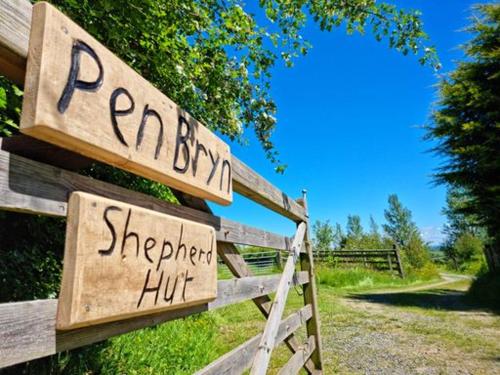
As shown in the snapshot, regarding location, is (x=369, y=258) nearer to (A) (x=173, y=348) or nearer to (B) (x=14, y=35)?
(A) (x=173, y=348)

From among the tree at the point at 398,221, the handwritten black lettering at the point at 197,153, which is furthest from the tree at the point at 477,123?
the tree at the point at 398,221

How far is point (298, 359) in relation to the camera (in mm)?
2869

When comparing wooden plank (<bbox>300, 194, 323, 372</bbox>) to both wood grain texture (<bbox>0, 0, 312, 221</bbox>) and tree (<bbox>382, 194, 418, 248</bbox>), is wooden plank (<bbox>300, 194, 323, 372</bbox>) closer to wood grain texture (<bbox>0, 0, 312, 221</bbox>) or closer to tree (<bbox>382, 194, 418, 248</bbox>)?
wood grain texture (<bbox>0, 0, 312, 221</bbox>)

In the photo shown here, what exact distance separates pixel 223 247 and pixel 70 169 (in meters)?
1.09

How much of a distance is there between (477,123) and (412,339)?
540cm

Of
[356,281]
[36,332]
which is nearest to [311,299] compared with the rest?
[36,332]

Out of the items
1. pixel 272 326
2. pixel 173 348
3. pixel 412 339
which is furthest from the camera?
pixel 412 339

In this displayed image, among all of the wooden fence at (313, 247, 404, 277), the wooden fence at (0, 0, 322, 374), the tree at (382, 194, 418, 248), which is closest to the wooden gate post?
the wooden fence at (0, 0, 322, 374)

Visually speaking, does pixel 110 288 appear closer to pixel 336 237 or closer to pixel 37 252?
pixel 37 252

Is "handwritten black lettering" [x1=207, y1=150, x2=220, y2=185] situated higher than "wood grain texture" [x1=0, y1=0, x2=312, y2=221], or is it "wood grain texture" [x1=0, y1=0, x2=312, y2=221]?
"wood grain texture" [x1=0, y1=0, x2=312, y2=221]

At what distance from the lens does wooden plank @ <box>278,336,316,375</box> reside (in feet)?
8.35

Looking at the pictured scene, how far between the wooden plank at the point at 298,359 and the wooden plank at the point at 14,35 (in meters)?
2.48

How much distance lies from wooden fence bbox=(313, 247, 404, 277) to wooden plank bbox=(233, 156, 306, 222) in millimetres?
14220

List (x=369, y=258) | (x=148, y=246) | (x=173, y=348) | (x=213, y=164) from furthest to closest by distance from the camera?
(x=369, y=258) < (x=173, y=348) < (x=213, y=164) < (x=148, y=246)
